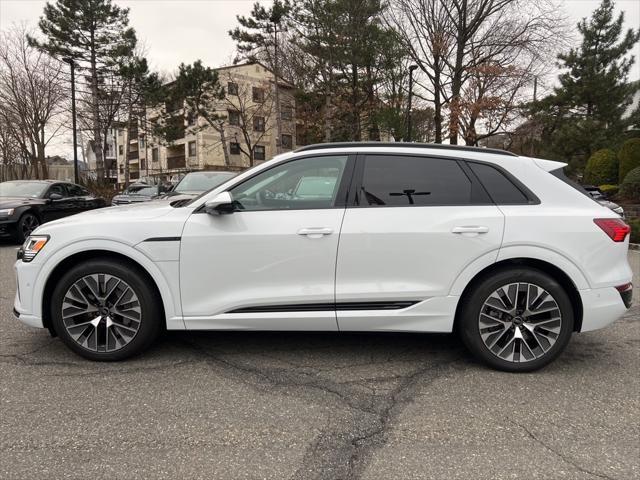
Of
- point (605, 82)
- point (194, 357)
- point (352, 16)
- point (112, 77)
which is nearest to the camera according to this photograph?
point (194, 357)

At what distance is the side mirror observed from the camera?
3.32m

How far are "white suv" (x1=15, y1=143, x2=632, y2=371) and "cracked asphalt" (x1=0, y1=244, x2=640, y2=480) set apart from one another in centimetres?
34

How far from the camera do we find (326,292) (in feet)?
11.1

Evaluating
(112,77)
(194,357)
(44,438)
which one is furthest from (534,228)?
(112,77)

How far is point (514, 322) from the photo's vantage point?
3.41 metres

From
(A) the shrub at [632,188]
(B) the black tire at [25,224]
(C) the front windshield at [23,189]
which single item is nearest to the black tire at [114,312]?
(B) the black tire at [25,224]

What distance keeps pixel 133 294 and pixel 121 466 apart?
4.63 feet

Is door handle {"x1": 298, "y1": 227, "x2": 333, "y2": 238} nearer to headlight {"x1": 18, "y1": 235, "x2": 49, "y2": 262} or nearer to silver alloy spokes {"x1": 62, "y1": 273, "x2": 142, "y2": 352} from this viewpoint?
silver alloy spokes {"x1": 62, "y1": 273, "x2": 142, "y2": 352}

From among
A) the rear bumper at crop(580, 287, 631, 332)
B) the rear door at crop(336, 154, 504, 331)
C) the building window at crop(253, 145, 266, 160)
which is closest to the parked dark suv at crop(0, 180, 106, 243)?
the rear door at crop(336, 154, 504, 331)

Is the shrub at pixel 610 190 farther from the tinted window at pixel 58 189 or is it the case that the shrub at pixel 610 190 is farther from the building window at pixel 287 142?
the building window at pixel 287 142

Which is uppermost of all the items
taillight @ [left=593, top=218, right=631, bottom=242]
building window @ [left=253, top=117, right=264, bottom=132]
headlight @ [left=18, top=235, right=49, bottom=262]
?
building window @ [left=253, top=117, right=264, bottom=132]

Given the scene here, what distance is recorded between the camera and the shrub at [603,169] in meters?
17.7

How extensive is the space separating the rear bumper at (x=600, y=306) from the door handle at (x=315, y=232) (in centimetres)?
192

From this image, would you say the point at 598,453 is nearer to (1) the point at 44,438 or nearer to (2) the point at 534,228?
Answer: (2) the point at 534,228
